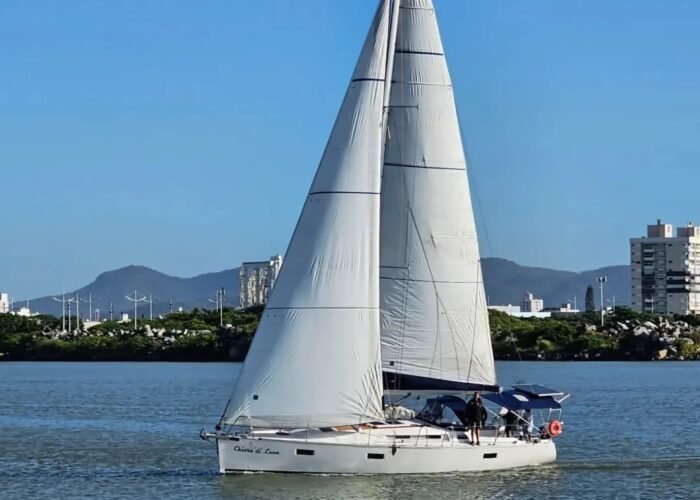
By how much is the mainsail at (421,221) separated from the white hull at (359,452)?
1.84m

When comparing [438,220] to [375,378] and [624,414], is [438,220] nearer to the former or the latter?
[375,378]

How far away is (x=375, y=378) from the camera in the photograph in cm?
3859

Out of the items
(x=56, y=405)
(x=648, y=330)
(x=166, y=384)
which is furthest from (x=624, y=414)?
(x=648, y=330)

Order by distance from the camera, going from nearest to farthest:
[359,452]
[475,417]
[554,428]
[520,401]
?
[359,452] < [475,417] < [520,401] < [554,428]

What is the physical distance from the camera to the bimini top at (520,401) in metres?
40.4

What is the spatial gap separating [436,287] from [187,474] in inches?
393

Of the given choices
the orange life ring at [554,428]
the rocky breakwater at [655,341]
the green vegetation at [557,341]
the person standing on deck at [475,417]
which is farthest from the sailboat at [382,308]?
the rocky breakwater at [655,341]

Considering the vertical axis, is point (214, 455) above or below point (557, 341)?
below

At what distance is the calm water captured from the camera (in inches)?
1543

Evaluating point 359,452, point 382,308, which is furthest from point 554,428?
point 359,452

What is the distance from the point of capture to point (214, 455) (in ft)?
162

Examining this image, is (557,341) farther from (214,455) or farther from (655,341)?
(214,455)

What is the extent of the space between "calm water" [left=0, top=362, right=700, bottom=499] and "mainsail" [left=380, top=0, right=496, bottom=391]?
3.28 meters

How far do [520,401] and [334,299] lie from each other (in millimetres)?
6251
